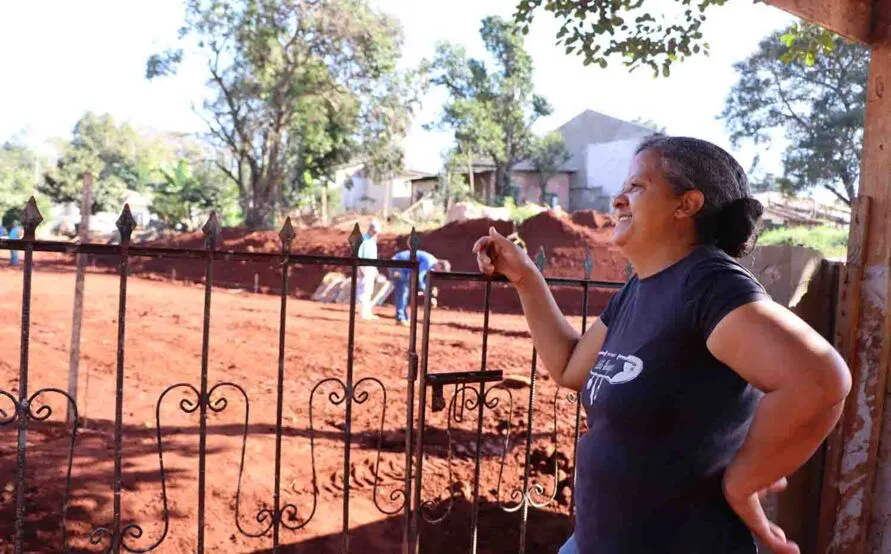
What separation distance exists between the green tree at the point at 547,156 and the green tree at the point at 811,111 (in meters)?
11.0

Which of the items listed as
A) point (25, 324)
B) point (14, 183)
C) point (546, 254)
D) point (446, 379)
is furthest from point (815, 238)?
point (14, 183)

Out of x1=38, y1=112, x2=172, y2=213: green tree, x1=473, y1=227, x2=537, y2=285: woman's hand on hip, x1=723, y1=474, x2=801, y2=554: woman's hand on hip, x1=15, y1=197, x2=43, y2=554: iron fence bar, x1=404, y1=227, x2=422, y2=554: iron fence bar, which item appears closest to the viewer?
x1=723, y1=474, x2=801, y2=554: woman's hand on hip

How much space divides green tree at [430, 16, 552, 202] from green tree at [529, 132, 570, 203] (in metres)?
0.64

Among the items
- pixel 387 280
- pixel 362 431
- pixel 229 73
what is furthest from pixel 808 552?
pixel 229 73

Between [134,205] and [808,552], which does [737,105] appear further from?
[134,205]

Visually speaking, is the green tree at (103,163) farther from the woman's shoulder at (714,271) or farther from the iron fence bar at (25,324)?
the woman's shoulder at (714,271)

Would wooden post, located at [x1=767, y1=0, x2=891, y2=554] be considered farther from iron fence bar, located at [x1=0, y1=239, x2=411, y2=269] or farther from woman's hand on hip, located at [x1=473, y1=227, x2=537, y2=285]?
iron fence bar, located at [x1=0, y1=239, x2=411, y2=269]

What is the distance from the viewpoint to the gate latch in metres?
2.78

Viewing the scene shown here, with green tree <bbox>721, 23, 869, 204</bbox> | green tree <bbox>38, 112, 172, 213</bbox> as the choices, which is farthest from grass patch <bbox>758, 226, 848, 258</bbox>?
green tree <bbox>38, 112, 172, 213</bbox>

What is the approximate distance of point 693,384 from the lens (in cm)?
145

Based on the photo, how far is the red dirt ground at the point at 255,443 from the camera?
3.99m

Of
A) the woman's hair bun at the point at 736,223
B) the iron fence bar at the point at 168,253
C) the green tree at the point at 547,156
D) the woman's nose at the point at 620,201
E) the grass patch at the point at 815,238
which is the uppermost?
the green tree at the point at 547,156

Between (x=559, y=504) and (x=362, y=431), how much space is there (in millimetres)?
1759

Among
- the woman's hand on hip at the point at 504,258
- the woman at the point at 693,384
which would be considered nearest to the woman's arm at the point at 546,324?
the woman's hand on hip at the point at 504,258
